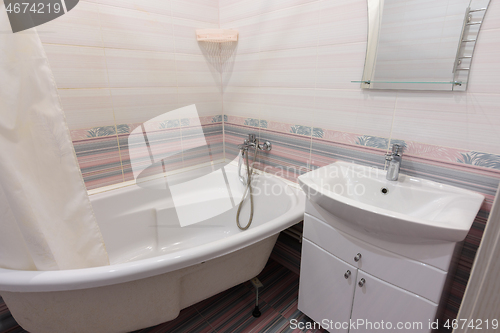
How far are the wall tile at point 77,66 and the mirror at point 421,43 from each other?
57.6 inches

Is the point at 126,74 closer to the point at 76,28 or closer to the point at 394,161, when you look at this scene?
the point at 76,28

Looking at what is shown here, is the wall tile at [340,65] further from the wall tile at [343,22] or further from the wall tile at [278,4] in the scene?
the wall tile at [278,4]

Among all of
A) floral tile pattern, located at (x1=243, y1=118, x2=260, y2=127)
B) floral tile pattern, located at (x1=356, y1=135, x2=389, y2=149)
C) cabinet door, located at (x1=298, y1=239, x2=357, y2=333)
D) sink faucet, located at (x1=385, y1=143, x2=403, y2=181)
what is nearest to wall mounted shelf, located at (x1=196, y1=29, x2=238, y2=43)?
floral tile pattern, located at (x1=243, y1=118, x2=260, y2=127)

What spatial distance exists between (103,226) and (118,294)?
73 centimetres

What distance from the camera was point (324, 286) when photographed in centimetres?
129

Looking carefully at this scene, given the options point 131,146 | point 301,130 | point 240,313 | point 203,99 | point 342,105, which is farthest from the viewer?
point 203,99

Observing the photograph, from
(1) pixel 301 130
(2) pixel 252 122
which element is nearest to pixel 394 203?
(1) pixel 301 130

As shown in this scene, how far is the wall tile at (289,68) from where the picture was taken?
4.97 ft

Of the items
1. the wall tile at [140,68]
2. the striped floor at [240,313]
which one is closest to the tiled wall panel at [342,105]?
the wall tile at [140,68]

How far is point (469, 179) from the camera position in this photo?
1072 mm

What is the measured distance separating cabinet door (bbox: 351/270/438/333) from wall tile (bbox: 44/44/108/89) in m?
1.73

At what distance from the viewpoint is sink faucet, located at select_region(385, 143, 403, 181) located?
3.83ft

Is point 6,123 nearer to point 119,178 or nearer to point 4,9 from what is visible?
point 4,9

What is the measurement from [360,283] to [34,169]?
134 cm
